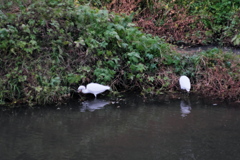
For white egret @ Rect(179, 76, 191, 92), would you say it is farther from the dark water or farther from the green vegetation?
the green vegetation

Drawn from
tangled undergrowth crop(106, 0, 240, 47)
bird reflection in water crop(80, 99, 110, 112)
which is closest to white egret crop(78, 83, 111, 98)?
bird reflection in water crop(80, 99, 110, 112)

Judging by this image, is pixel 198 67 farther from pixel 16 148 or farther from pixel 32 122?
Answer: pixel 16 148

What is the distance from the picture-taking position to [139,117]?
542 centimetres

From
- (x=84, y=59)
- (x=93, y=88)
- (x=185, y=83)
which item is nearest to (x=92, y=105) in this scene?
(x=93, y=88)

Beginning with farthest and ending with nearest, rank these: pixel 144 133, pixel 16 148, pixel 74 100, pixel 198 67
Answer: pixel 198 67
pixel 74 100
pixel 144 133
pixel 16 148

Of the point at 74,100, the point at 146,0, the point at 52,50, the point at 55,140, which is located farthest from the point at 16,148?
the point at 146,0

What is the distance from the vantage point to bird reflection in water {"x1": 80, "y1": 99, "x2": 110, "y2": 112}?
5.83 metres

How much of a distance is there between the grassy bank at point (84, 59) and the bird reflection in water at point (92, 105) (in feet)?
1.18

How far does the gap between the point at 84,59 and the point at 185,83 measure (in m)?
1.84

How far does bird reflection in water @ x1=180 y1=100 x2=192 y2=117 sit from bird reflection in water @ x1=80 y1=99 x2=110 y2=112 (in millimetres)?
1245

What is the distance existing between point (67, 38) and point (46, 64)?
2.02 feet

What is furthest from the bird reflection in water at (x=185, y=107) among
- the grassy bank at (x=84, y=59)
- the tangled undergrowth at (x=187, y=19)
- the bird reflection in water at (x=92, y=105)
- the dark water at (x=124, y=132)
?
the tangled undergrowth at (x=187, y=19)

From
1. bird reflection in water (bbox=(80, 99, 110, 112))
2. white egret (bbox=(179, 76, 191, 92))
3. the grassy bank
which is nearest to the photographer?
bird reflection in water (bbox=(80, 99, 110, 112))

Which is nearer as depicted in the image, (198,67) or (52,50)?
(52,50)
